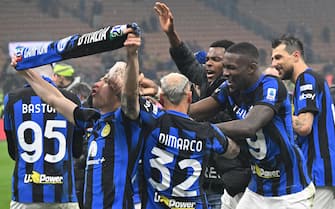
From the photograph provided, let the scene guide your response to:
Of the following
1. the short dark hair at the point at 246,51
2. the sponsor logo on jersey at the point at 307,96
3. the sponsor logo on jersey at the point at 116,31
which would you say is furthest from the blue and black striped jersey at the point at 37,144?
the sponsor logo on jersey at the point at 116,31

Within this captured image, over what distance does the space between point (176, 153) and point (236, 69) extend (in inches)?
33.1

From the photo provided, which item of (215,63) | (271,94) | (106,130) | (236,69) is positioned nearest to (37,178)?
(106,130)

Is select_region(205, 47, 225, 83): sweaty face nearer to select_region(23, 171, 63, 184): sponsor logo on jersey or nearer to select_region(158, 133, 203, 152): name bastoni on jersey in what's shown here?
select_region(23, 171, 63, 184): sponsor logo on jersey

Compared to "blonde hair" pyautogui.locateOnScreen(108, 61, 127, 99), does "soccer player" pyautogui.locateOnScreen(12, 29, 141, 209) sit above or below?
below

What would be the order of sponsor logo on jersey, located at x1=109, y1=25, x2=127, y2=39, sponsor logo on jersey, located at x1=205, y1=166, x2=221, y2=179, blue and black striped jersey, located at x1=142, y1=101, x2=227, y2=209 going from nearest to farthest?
1. sponsor logo on jersey, located at x1=109, y1=25, x2=127, y2=39
2. blue and black striped jersey, located at x1=142, y1=101, x2=227, y2=209
3. sponsor logo on jersey, located at x1=205, y1=166, x2=221, y2=179

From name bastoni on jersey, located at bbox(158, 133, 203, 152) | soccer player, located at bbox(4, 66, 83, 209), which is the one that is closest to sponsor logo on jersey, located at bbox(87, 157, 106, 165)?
name bastoni on jersey, located at bbox(158, 133, 203, 152)

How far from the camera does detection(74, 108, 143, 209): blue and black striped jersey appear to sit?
4965 mm

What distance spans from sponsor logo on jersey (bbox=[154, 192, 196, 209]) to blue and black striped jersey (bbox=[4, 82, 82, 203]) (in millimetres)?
1556

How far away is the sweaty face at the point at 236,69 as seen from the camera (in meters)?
5.54

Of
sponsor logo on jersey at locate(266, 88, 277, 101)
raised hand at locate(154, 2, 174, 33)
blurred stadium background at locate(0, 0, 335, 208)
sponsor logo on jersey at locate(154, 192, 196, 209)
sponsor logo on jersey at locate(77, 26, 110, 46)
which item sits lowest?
sponsor logo on jersey at locate(154, 192, 196, 209)

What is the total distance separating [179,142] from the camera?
5043 millimetres

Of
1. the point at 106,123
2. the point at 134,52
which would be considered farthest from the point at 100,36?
the point at 106,123

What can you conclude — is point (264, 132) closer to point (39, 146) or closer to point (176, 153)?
point (176, 153)

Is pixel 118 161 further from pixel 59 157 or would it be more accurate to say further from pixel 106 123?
pixel 59 157
